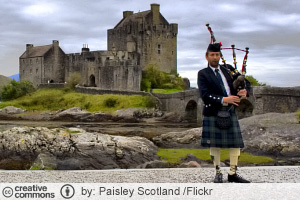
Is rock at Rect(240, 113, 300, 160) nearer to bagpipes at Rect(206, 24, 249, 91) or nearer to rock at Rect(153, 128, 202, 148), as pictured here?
rock at Rect(153, 128, 202, 148)

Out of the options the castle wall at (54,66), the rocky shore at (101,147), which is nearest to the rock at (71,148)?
the rocky shore at (101,147)

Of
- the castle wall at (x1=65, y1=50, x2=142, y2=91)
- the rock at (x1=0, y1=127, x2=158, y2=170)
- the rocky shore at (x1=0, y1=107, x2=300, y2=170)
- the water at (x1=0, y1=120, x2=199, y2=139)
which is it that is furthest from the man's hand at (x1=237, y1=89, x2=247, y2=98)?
the castle wall at (x1=65, y1=50, x2=142, y2=91)

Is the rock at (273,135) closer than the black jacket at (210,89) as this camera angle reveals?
No

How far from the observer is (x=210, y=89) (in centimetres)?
722

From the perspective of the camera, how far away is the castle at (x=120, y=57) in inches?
1817

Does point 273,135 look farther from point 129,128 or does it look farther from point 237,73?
point 237,73

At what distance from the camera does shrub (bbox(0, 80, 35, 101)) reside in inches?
1979

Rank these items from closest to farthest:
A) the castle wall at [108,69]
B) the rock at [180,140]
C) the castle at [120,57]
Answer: the rock at [180,140] < the castle wall at [108,69] < the castle at [120,57]

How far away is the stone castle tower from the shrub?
32.7ft

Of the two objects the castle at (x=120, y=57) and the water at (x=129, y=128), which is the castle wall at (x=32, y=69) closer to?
the castle at (x=120, y=57)

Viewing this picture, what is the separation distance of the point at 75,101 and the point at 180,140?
960 inches

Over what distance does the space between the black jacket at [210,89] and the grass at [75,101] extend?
31088 millimetres

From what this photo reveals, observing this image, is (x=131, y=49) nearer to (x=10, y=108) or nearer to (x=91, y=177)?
(x=10, y=108)

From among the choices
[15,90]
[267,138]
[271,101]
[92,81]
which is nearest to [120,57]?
[92,81]
